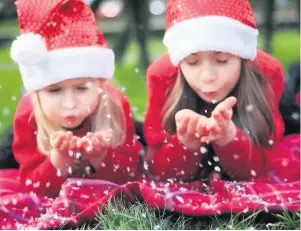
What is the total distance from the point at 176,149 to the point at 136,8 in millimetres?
380

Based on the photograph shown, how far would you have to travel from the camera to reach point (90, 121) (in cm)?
193

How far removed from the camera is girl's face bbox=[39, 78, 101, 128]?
6.21 feet

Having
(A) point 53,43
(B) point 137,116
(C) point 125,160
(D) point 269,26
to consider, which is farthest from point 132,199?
(D) point 269,26

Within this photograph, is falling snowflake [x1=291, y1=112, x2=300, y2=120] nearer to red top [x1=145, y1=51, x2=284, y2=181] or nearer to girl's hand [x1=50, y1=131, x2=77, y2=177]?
red top [x1=145, y1=51, x2=284, y2=181]

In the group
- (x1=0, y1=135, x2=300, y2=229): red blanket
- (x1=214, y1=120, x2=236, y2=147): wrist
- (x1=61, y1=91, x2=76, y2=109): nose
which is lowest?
(x1=0, y1=135, x2=300, y2=229): red blanket

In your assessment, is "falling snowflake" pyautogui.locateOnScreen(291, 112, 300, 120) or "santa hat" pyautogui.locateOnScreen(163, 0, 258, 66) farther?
"falling snowflake" pyautogui.locateOnScreen(291, 112, 300, 120)

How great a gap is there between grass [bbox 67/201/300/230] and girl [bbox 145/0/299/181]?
120 mm

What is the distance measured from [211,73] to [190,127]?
146 mm

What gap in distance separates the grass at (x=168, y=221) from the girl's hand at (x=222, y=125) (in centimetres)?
19

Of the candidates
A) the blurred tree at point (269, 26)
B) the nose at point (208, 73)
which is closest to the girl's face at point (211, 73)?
the nose at point (208, 73)

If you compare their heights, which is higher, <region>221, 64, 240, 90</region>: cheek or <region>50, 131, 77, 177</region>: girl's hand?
<region>221, 64, 240, 90</region>: cheek

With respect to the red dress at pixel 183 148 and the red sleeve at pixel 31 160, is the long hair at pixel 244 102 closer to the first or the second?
the red dress at pixel 183 148

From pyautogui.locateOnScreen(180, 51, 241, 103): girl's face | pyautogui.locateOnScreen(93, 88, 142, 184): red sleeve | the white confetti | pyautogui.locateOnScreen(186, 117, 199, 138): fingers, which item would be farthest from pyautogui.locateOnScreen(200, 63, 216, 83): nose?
the white confetti

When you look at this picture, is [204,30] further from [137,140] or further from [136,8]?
[137,140]
